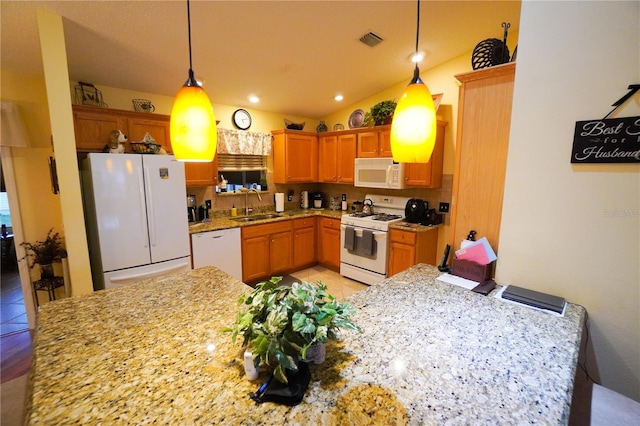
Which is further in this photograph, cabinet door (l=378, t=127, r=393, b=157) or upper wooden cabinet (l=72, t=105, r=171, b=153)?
cabinet door (l=378, t=127, r=393, b=157)

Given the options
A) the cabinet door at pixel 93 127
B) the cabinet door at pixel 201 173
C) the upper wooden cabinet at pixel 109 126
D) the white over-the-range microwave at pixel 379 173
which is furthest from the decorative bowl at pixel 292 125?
the cabinet door at pixel 93 127

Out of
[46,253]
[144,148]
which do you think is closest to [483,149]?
[144,148]

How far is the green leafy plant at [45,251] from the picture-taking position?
266 centimetres

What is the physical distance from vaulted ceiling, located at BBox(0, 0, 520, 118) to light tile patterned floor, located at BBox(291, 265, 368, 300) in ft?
8.86

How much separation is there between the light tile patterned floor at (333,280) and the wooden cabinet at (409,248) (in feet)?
1.93

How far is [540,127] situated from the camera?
57.2 inches

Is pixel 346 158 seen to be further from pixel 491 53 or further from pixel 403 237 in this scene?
pixel 491 53

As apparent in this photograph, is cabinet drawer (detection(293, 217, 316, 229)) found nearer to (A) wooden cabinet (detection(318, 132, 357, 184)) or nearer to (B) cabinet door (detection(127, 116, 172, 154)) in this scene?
(A) wooden cabinet (detection(318, 132, 357, 184))

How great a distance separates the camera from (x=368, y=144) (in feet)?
13.0

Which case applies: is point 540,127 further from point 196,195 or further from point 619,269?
point 196,195

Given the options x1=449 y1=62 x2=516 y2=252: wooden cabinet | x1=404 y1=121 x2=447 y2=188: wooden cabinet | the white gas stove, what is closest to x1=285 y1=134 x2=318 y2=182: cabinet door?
the white gas stove

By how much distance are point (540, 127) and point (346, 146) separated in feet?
9.71

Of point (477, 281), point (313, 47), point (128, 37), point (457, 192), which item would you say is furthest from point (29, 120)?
point (477, 281)

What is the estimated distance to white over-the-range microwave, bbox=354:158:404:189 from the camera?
3.61 metres
